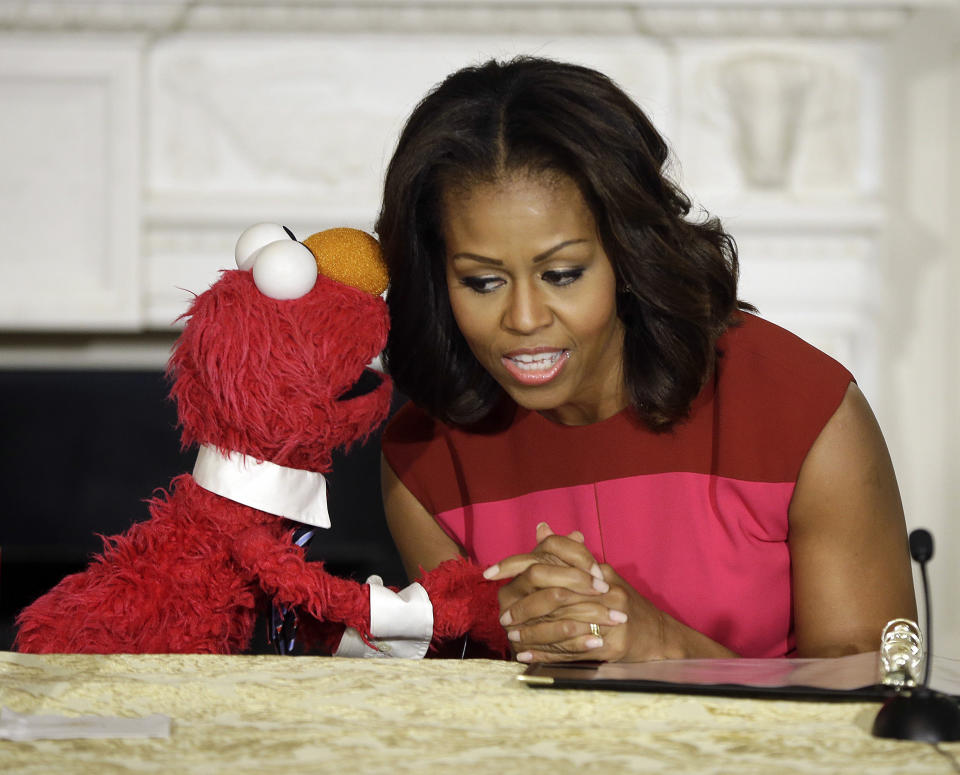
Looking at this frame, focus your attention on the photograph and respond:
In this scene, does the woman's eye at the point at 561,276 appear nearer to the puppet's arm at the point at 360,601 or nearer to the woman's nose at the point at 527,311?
the woman's nose at the point at 527,311

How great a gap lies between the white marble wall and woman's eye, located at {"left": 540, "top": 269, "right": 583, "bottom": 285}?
1074 millimetres

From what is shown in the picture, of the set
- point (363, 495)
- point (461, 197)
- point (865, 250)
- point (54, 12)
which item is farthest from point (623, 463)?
point (54, 12)

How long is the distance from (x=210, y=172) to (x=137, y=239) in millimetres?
181

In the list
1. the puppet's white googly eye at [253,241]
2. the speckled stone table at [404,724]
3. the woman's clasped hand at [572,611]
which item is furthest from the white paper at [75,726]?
the puppet's white googly eye at [253,241]

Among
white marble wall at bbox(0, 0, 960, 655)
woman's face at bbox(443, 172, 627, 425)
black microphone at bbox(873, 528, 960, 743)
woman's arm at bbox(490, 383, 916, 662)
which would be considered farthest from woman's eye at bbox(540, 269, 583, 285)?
white marble wall at bbox(0, 0, 960, 655)

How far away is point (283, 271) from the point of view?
1018 millimetres

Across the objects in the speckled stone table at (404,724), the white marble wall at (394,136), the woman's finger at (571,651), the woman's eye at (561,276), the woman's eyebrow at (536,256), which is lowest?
the speckled stone table at (404,724)

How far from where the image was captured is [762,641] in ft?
4.16

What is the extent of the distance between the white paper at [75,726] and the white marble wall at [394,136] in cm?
148

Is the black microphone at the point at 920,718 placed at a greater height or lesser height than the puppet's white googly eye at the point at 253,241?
lesser

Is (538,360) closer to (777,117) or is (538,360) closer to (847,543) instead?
(847,543)

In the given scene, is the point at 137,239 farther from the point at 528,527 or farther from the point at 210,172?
the point at 528,527

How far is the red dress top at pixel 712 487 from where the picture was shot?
122 cm

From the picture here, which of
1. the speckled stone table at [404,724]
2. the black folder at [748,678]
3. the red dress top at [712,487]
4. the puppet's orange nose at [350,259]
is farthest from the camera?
the red dress top at [712,487]
